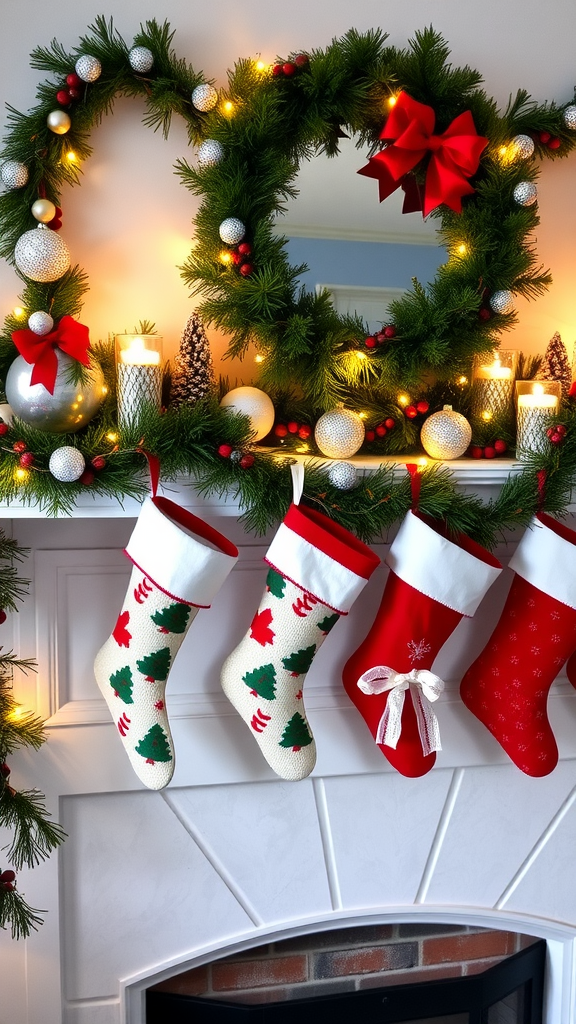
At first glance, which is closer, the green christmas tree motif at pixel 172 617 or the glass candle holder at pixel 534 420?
the green christmas tree motif at pixel 172 617

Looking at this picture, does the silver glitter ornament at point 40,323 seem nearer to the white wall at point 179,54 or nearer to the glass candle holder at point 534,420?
the white wall at point 179,54

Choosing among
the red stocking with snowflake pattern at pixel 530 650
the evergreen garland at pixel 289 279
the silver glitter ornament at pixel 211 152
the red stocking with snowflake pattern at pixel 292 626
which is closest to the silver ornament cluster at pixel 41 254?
the evergreen garland at pixel 289 279

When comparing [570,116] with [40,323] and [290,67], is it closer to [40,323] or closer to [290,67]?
[290,67]

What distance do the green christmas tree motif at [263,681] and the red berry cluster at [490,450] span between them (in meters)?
0.49

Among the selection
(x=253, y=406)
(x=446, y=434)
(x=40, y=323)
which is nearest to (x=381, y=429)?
(x=446, y=434)

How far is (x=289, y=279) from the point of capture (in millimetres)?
1185

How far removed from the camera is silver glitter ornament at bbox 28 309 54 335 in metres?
1.07

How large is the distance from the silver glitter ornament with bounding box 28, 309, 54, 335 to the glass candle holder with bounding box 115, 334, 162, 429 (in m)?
0.11

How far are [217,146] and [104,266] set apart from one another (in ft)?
0.83

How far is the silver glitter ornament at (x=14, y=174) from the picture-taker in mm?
1118

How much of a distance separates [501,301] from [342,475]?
40 centimetres

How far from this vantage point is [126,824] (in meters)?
1.35

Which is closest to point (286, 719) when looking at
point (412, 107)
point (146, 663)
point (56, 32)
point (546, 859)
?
point (146, 663)

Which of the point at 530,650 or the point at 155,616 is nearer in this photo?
the point at 155,616
